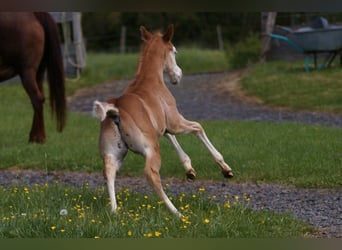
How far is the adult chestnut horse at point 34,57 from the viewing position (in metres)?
9.69

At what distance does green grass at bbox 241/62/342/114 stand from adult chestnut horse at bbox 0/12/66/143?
5360 mm

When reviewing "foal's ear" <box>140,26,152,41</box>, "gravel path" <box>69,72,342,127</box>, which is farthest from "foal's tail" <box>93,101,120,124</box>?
"gravel path" <box>69,72,342,127</box>

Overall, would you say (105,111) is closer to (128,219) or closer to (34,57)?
(128,219)

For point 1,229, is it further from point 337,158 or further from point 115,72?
point 115,72

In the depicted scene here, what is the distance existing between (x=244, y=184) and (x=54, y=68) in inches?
157

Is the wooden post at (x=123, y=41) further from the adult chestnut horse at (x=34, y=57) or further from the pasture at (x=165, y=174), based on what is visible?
the adult chestnut horse at (x=34, y=57)

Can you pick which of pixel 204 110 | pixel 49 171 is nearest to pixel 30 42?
pixel 49 171

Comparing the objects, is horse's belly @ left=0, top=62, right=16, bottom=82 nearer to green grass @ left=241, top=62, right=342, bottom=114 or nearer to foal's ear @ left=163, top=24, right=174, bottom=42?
foal's ear @ left=163, top=24, right=174, bottom=42

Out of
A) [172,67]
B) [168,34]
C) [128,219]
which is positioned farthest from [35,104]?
[128,219]

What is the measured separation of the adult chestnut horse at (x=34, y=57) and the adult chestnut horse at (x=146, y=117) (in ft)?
13.8

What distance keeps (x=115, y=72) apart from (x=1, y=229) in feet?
56.0

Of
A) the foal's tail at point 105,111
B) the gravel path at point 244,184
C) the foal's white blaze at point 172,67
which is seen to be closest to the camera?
the foal's tail at point 105,111

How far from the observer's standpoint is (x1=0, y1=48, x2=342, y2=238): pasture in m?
4.23

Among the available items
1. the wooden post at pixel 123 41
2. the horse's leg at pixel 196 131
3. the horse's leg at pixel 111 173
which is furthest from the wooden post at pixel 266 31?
the horse's leg at pixel 111 173
